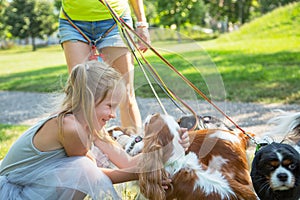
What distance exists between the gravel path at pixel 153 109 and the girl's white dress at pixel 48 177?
11.6 inches

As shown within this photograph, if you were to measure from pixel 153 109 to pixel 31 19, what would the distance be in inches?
1496

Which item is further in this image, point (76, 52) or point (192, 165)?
point (76, 52)

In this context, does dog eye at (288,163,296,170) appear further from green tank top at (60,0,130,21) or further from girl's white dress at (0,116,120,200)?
green tank top at (60,0,130,21)

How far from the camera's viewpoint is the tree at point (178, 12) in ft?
99.6

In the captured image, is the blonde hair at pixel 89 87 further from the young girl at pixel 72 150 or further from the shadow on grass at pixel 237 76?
the shadow on grass at pixel 237 76

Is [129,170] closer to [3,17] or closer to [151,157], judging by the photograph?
[151,157]

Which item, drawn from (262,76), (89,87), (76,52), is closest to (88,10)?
(76,52)

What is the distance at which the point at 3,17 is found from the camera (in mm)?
37531

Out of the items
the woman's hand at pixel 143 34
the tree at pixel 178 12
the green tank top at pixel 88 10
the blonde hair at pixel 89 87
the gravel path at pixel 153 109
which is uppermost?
the green tank top at pixel 88 10

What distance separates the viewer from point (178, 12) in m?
30.6

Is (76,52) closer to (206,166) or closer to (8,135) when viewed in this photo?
(206,166)

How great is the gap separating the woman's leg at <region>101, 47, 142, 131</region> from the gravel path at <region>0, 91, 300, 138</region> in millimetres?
77

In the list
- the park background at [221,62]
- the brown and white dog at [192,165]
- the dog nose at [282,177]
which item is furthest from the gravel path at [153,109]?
the dog nose at [282,177]

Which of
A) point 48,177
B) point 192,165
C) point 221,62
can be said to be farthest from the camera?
point 221,62
